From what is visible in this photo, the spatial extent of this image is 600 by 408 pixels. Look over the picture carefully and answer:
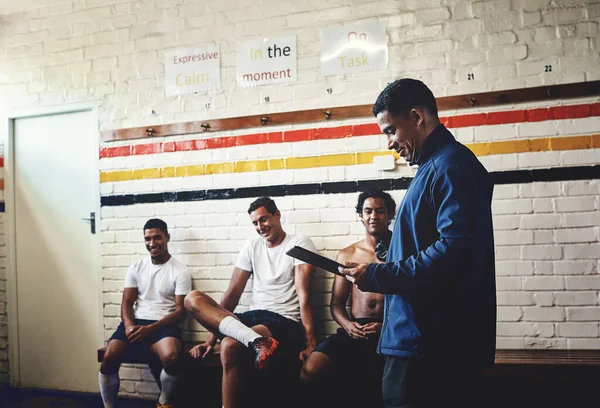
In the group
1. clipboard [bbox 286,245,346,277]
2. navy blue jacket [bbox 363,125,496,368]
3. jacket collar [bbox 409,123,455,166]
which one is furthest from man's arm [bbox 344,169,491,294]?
clipboard [bbox 286,245,346,277]

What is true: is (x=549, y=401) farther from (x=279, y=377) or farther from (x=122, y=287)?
(x=122, y=287)

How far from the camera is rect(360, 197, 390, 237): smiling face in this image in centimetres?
322

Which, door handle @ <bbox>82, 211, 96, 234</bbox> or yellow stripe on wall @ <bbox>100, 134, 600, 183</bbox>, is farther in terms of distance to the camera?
A: door handle @ <bbox>82, 211, 96, 234</bbox>

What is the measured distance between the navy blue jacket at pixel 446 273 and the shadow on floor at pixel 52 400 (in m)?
2.88

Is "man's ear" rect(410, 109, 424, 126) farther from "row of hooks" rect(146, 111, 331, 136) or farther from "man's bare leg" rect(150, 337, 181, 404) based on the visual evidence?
"man's bare leg" rect(150, 337, 181, 404)

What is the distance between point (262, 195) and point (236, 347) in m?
1.17

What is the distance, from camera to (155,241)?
3.69 m

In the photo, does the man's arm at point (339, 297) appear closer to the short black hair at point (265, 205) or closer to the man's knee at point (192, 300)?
the short black hair at point (265, 205)

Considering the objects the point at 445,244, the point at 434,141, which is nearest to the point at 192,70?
the point at 434,141

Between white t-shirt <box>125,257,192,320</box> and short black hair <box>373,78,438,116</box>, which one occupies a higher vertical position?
short black hair <box>373,78,438,116</box>

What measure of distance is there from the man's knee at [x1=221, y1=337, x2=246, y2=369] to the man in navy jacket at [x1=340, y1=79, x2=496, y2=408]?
4.99 ft

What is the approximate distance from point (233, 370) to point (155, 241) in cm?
122

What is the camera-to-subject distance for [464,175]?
152 cm

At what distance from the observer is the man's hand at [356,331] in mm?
2951
